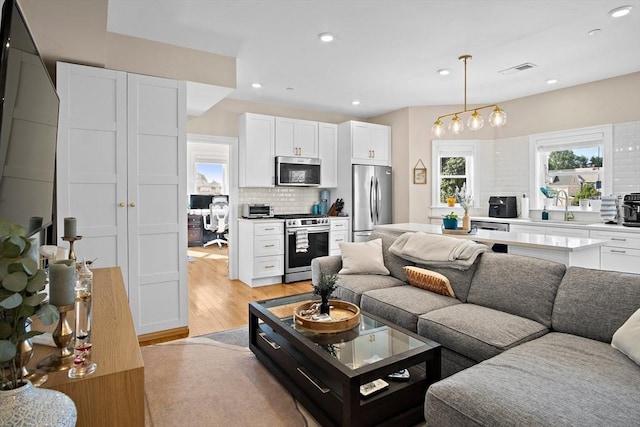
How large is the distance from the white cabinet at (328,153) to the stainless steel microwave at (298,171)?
16cm

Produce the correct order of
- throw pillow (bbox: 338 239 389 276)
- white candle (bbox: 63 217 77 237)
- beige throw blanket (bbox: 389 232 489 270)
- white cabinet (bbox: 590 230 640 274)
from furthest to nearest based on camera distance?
white cabinet (bbox: 590 230 640 274)
throw pillow (bbox: 338 239 389 276)
beige throw blanket (bbox: 389 232 489 270)
white candle (bbox: 63 217 77 237)

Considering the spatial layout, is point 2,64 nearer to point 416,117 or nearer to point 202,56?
point 202,56

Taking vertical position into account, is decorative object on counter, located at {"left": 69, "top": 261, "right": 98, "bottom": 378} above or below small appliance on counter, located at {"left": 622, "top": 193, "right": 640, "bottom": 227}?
below

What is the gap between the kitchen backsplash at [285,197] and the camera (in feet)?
18.1

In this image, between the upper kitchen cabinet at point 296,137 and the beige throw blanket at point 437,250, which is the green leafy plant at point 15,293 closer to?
the beige throw blanket at point 437,250

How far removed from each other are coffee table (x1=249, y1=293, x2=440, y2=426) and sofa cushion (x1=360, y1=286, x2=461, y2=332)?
10.1 inches

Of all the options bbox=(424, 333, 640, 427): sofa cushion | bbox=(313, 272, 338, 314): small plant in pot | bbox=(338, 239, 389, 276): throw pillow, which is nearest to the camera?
bbox=(424, 333, 640, 427): sofa cushion

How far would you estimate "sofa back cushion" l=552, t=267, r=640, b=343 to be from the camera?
1.92 meters

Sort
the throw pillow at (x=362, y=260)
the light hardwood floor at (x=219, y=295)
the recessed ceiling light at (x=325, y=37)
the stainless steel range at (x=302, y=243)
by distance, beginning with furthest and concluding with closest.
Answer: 1. the stainless steel range at (x=302, y=243)
2. the light hardwood floor at (x=219, y=295)
3. the throw pillow at (x=362, y=260)
4. the recessed ceiling light at (x=325, y=37)

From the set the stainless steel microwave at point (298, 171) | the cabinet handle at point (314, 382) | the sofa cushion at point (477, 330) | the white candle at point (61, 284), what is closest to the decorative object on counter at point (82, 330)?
the white candle at point (61, 284)

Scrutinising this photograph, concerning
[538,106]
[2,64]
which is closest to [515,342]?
[2,64]

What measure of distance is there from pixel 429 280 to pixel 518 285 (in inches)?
26.5

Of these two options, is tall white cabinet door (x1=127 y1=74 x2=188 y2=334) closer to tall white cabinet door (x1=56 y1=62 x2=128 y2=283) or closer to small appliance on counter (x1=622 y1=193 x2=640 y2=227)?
tall white cabinet door (x1=56 y1=62 x2=128 y2=283)

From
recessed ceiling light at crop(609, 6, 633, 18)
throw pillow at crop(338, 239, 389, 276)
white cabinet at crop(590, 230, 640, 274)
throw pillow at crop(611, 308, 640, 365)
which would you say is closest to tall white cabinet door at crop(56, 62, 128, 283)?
throw pillow at crop(338, 239, 389, 276)
